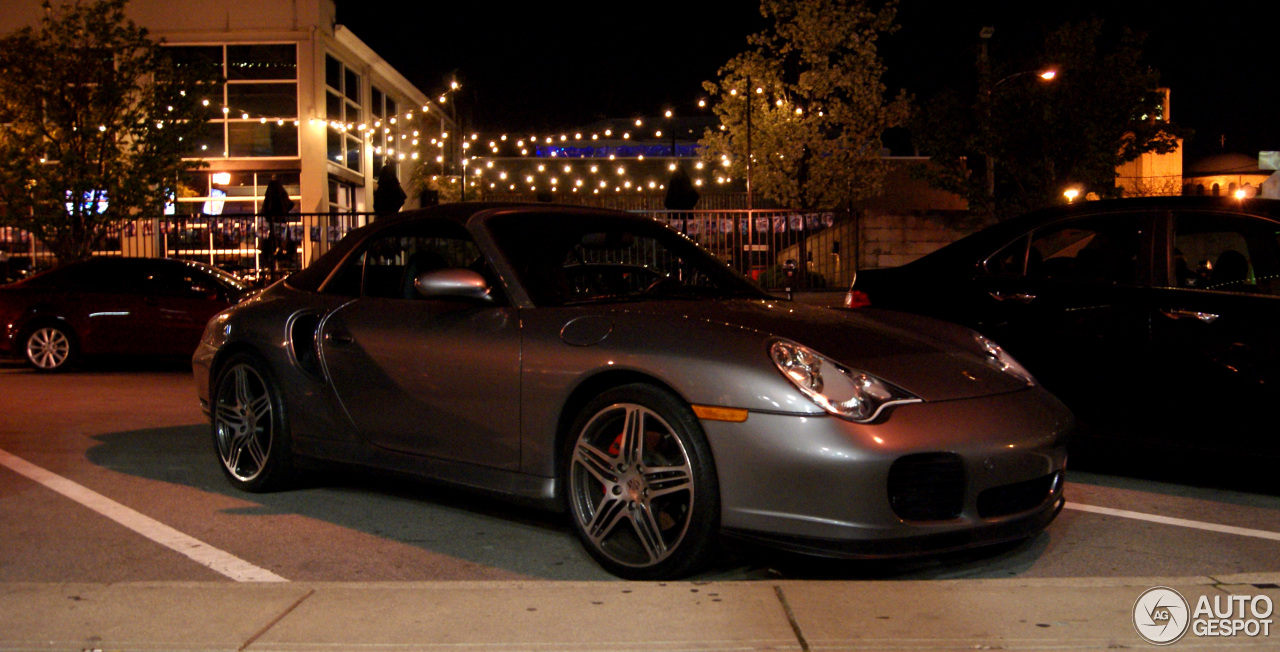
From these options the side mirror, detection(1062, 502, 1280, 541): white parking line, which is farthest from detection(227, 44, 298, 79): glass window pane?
detection(1062, 502, 1280, 541): white parking line

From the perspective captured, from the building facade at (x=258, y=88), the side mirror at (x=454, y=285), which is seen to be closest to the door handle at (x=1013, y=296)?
the side mirror at (x=454, y=285)

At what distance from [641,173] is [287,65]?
21.6 metres

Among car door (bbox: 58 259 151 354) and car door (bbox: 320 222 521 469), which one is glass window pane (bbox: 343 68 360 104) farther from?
car door (bbox: 320 222 521 469)

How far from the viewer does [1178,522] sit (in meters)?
5.10

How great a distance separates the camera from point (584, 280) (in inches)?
194

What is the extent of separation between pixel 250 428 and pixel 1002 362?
3.53 meters

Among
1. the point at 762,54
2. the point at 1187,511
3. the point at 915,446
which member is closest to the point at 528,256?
the point at 915,446

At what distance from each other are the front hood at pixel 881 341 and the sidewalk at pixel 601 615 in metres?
0.70

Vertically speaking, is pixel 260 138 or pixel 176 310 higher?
pixel 260 138

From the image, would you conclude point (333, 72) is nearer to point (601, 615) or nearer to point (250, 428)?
point (250, 428)

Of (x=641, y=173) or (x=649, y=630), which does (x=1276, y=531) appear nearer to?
(x=649, y=630)

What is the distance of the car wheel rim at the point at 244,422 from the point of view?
5.60 m

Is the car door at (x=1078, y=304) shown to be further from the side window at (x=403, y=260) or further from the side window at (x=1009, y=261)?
the side window at (x=403, y=260)

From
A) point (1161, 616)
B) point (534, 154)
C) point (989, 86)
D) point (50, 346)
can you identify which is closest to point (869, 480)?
point (1161, 616)
